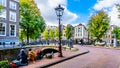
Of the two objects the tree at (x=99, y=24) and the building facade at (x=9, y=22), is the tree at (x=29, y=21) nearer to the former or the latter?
the building facade at (x=9, y=22)

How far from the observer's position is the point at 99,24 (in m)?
70.9

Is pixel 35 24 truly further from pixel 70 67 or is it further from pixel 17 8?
pixel 70 67

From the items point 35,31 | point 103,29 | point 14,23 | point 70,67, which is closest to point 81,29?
point 103,29

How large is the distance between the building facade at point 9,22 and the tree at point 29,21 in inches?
195

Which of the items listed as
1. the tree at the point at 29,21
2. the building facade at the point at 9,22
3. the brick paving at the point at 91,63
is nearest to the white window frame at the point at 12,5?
the building facade at the point at 9,22

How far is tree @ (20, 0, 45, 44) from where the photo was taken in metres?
62.7

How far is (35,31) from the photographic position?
64.0 m

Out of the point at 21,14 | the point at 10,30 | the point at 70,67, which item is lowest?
the point at 70,67

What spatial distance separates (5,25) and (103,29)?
29.2m

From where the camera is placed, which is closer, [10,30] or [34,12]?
[10,30]

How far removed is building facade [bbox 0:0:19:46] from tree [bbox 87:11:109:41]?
23.8 metres

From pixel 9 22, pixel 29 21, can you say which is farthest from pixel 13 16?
pixel 29 21

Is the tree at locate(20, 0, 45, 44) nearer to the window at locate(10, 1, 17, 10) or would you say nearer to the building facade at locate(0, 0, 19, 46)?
the building facade at locate(0, 0, 19, 46)

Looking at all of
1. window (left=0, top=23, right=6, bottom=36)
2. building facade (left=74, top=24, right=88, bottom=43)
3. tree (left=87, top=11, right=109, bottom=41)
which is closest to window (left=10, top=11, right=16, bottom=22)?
window (left=0, top=23, right=6, bottom=36)
